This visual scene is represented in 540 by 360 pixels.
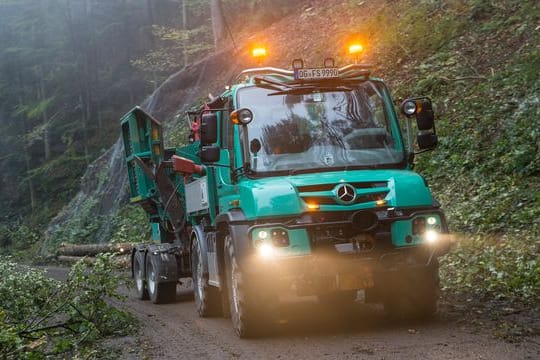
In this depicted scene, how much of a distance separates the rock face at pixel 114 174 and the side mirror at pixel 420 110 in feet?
64.4

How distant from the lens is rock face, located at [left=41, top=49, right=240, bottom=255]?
1119 inches

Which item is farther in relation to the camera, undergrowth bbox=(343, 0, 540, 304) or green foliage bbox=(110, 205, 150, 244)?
green foliage bbox=(110, 205, 150, 244)

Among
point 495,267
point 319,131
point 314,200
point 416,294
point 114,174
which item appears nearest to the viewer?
point 314,200

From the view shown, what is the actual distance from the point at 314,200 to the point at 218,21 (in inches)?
984

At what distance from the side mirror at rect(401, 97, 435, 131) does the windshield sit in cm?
40

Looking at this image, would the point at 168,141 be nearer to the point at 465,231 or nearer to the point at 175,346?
the point at 465,231

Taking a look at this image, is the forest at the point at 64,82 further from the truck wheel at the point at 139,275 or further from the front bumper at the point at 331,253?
the front bumper at the point at 331,253

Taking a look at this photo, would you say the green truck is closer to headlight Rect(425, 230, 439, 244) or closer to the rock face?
headlight Rect(425, 230, 439, 244)

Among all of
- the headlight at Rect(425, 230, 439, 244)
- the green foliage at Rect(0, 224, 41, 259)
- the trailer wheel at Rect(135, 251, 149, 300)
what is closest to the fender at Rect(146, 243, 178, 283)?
the trailer wheel at Rect(135, 251, 149, 300)

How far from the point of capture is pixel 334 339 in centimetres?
784

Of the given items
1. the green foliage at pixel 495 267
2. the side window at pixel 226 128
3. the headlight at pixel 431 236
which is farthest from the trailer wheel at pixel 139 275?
the headlight at pixel 431 236

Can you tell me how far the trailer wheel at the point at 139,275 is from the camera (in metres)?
14.1

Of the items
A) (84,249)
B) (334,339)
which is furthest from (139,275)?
(84,249)

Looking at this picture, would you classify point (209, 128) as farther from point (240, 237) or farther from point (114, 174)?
point (114, 174)
